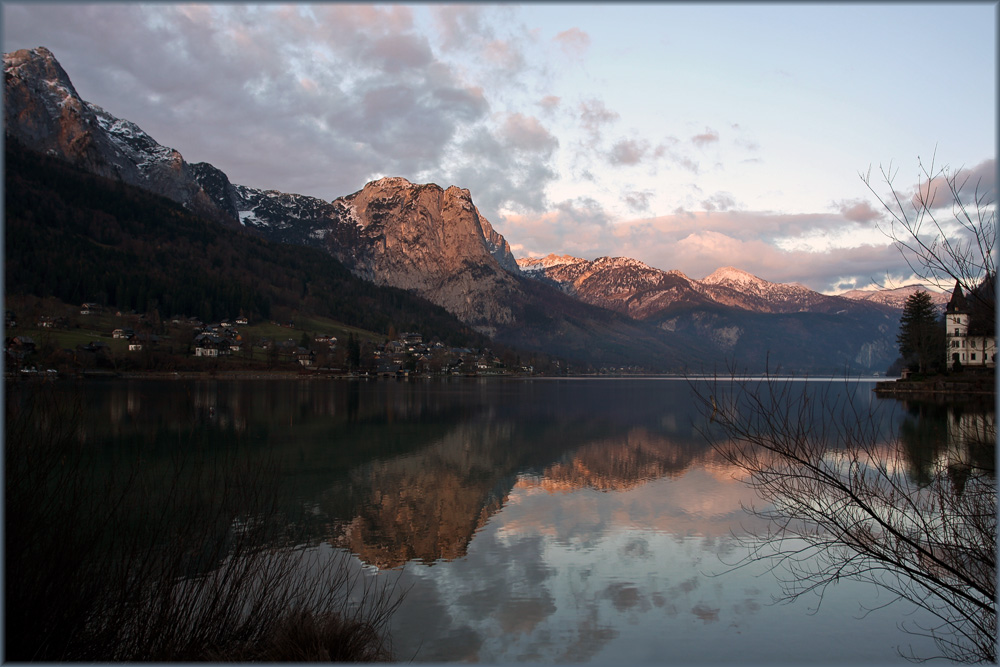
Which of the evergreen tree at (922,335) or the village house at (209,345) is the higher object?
the evergreen tree at (922,335)

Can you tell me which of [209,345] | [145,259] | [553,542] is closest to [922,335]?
[553,542]

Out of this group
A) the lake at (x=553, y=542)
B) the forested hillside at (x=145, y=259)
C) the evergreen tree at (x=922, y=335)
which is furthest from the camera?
the forested hillside at (x=145, y=259)

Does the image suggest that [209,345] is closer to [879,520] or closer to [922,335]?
[922,335]

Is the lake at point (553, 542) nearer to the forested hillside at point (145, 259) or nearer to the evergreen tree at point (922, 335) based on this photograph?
the evergreen tree at point (922, 335)

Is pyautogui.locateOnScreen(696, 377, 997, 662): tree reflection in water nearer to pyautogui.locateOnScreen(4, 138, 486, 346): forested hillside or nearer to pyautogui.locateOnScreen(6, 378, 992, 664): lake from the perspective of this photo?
pyautogui.locateOnScreen(6, 378, 992, 664): lake

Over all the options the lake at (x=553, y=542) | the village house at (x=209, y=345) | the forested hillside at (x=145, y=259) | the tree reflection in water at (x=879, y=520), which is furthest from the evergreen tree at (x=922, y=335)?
the forested hillside at (x=145, y=259)
